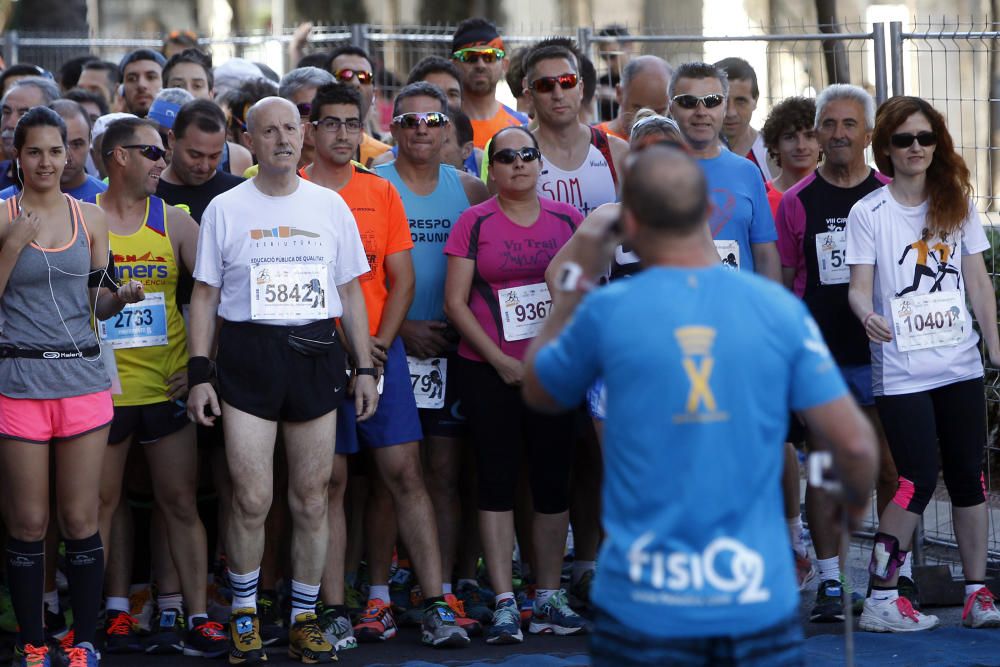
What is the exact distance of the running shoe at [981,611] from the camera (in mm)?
6258

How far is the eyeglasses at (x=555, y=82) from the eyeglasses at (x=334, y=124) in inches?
39.2

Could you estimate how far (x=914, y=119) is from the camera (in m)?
6.31

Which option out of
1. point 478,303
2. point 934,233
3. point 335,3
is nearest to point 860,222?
point 934,233

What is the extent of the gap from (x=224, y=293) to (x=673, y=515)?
318cm

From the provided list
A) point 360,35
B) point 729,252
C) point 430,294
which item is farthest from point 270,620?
point 360,35

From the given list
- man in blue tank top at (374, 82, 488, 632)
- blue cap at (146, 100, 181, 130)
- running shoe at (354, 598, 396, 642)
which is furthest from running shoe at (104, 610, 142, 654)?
blue cap at (146, 100, 181, 130)

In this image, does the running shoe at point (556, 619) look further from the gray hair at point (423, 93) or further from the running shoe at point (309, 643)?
the gray hair at point (423, 93)

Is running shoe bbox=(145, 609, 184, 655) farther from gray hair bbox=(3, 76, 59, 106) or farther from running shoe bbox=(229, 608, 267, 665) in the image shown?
gray hair bbox=(3, 76, 59, 106)

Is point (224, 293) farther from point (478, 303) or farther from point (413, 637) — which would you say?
point (413, 637)

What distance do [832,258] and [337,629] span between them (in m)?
2.74

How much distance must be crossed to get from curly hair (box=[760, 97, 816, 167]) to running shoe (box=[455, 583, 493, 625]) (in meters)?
2.67

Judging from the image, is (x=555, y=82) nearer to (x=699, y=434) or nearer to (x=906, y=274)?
(x=906, y=274)

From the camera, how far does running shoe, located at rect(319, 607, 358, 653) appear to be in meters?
6.31

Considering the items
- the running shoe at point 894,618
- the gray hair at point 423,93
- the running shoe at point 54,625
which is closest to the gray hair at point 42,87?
the gray hair at point 423,93
